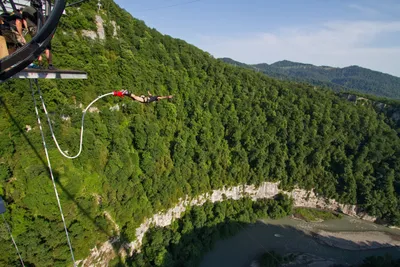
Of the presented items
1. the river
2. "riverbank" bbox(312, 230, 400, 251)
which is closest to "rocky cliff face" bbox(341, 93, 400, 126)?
the river

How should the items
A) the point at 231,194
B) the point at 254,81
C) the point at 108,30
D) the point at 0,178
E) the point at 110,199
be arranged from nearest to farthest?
1. the point at 0,178
2. the point at 110,199
3. the point at 108,30
4. the point at 231,194
5. the point at 254,81

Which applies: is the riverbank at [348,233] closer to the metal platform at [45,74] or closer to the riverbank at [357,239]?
the riverbank at [357,239]

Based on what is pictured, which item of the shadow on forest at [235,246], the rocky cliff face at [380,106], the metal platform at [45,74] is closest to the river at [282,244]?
the shadow on forest at [235,246]

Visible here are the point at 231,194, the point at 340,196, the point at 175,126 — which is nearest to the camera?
the point at 175,126

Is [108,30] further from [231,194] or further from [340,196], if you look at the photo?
[340,196]

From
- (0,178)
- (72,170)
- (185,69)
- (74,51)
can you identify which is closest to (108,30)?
(74,51)

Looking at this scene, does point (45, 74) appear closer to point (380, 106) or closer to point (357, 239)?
point (357, 239)

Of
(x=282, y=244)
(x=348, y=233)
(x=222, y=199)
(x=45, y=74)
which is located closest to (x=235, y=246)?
(x=282, y=244)
